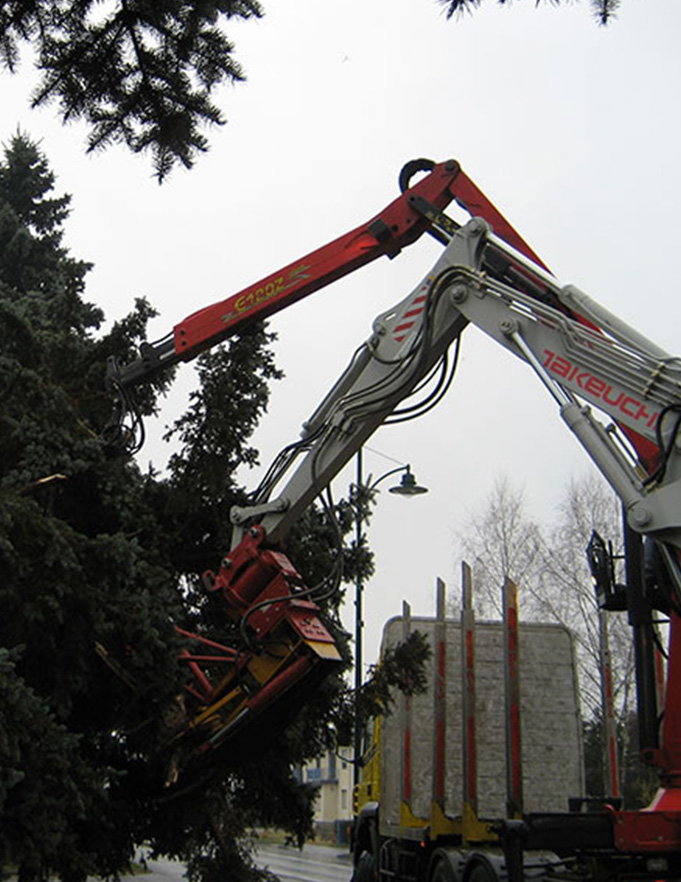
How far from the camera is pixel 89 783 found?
7.43m

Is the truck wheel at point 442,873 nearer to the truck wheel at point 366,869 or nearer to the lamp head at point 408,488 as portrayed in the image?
the truck wheel at point 366,869

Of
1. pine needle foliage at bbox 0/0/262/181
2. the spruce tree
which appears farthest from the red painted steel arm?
pine needle foliage at bbox 0/0/262/181

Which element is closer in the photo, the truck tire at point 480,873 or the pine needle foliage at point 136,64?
the pine needle foliage at point 136,64

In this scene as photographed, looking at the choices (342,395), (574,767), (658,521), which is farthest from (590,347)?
(574,767)

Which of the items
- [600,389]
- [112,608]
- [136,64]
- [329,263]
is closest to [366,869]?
[112,608]

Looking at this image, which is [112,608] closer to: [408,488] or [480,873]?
[480,873]

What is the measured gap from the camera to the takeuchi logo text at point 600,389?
629 centimetres

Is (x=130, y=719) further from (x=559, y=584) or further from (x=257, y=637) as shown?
(x=559, y=584)

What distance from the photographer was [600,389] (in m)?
6.53

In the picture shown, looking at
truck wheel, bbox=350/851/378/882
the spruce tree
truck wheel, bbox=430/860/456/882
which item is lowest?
truck wheel, bbox=350/851/378/882

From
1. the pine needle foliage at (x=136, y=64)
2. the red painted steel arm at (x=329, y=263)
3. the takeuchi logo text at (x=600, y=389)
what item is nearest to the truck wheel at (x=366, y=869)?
the red painted steel arm at (x=329, y=263)

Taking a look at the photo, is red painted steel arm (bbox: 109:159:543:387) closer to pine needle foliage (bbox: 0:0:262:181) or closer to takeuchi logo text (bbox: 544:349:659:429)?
takeuchi logo text (bbox: 544:349:659:429)

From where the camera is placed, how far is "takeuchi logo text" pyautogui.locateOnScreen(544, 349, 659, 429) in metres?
6.29

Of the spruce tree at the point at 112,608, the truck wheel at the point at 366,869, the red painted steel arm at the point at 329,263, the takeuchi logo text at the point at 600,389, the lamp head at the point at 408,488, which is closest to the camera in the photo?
the takeuchi logo text at the point at 600,389
